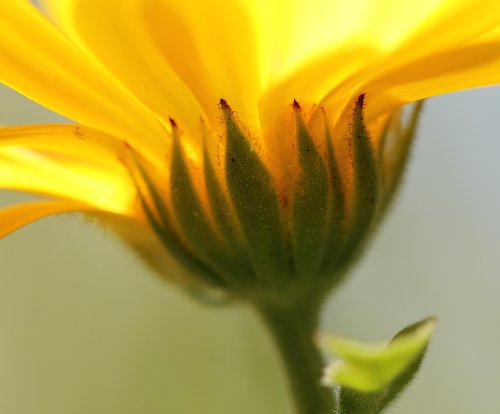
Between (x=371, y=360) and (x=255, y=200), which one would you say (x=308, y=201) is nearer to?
(x=255, y=200)

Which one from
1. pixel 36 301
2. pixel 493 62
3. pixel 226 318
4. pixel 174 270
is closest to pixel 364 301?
pixel 226 318

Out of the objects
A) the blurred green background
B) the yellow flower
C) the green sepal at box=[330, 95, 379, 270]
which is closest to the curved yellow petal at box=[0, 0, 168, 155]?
the yellow flower

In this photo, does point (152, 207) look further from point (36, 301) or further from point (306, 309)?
point (36, 301)

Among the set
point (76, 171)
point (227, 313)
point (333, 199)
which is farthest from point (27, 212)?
point (227, 313)

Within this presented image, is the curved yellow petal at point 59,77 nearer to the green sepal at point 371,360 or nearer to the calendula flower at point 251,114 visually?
the calendula flower at point 251,114

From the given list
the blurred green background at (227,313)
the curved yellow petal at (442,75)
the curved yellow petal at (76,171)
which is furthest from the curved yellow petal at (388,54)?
the blurred green background at (227,313)

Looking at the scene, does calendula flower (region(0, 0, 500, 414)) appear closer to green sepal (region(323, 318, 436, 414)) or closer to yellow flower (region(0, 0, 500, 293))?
yellow flower (region(0, 0, 500, 293))
